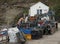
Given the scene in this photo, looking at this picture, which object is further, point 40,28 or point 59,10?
point 59,10

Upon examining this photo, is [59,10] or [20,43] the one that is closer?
[20,43]

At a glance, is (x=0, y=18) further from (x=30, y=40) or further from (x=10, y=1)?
(x=30, y=40)

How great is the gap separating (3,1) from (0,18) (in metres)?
8.07

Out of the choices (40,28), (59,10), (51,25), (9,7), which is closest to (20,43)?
(40,28)

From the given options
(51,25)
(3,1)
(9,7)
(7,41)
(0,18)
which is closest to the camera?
(7,41)

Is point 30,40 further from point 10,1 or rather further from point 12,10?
point 10,1

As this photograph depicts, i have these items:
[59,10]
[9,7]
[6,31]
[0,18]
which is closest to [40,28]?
[6,31]

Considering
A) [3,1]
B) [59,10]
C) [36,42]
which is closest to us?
[36,42]

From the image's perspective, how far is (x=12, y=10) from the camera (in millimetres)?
55344

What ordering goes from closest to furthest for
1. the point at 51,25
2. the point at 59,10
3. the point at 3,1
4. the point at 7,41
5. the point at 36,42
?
the point at 7,41 → the point at 36,42 → the point at 51,25 → the point at 59,10 → the point at 3,1

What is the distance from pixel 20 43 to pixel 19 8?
35323 mm

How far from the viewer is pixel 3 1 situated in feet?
199

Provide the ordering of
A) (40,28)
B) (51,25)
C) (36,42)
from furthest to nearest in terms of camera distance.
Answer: (51,25)
(40,28)
(36,42)

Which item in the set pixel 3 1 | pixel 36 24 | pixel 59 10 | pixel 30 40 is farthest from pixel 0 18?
pixel 30 40
